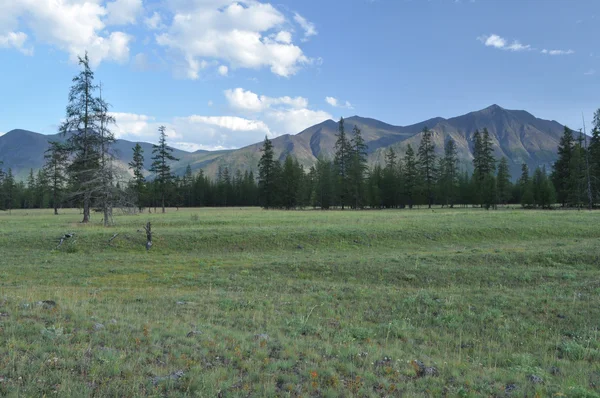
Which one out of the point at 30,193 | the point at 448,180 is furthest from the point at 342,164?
the point at 30,193

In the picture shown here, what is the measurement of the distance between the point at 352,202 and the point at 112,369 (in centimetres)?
6855

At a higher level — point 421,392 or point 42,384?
point 42,384

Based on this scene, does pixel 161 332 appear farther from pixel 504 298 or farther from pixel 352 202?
pixel 352 202

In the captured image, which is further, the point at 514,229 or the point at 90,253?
the point at 514,229

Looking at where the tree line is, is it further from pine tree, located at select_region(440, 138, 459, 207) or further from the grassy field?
the grassy field

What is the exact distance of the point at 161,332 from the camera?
7.39m

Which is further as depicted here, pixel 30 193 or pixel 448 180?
pixel 30 193

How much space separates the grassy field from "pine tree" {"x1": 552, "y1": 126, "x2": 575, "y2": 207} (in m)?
57.3

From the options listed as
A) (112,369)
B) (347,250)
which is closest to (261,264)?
(347,250)

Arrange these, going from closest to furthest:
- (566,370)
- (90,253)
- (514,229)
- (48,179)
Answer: (566,370)
(90,253)
(514,229)
(48,179)

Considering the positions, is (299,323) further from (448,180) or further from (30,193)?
(30,193)

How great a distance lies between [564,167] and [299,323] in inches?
3159

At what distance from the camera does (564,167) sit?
68562mm

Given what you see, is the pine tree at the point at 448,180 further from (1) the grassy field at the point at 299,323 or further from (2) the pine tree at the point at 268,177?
(1) the grassy field at the point at 299,323
